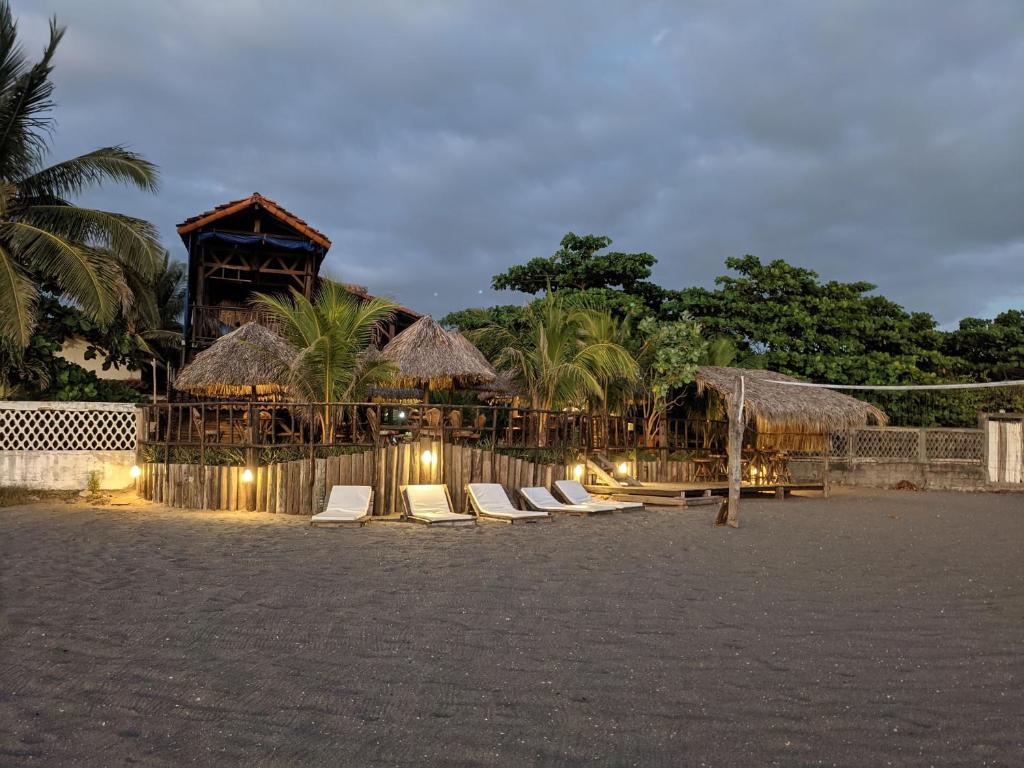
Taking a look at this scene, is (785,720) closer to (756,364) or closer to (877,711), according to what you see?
(877,711)

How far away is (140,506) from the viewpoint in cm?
1141

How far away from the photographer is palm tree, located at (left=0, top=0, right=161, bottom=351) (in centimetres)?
1251

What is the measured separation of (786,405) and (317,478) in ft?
32.8

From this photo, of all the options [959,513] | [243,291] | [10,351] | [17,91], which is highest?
[17,91]

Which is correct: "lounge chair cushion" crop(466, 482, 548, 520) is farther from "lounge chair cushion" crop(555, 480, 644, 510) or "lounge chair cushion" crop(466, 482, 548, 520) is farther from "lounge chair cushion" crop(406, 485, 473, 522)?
"lounge chair cushion" crop(555, 480, 644, 510)

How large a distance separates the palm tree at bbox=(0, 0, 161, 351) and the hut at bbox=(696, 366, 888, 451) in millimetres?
11584

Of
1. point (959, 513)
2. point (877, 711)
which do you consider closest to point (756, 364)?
point (959, 513)

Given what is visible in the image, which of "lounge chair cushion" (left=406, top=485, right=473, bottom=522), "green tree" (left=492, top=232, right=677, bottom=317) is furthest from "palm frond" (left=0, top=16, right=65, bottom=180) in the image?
"green tree" (left=492, top=232, right=677, bottom=317)

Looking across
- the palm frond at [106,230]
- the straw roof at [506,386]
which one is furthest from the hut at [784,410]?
the palm frond at [106,230]

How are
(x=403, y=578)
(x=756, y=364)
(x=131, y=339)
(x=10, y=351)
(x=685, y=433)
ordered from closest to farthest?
(x=403, y=578) → (x=10, y=351) → (x=131, y=339) → (x=685, y=433) → (x=756, y=364)

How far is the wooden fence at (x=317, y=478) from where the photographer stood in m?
11.1

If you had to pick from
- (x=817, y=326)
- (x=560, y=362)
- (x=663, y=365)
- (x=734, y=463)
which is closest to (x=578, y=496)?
(x=734, y=463)

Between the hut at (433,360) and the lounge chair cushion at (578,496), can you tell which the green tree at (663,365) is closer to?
the lounge chair cushion at (578,496)

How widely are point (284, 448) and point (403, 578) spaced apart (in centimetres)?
523
